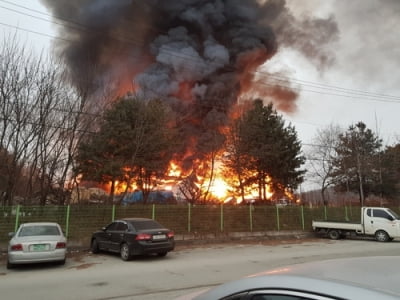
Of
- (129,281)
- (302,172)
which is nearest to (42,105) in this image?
(129,281)

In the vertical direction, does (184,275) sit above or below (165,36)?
below

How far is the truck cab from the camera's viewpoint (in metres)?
21.0

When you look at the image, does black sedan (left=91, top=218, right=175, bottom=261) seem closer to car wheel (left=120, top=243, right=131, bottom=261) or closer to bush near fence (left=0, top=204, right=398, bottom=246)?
car wheel (left=120, top=243, right=131, bottom=261)

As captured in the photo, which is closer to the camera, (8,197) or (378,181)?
(8,197)

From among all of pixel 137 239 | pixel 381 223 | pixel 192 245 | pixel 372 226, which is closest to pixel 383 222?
pixel 381 223

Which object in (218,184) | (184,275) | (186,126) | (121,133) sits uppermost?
(186,126)

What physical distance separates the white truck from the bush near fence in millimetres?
2867

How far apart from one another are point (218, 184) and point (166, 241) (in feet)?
73.9

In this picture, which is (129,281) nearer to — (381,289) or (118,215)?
→ (381,289)

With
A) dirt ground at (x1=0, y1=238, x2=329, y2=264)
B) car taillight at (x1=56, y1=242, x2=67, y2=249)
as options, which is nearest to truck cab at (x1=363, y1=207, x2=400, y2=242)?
dirt ground at (x1=0, y1=238, x2=329, y2=264)

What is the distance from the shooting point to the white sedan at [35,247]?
37.1 feet

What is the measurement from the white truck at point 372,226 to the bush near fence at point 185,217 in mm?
2867

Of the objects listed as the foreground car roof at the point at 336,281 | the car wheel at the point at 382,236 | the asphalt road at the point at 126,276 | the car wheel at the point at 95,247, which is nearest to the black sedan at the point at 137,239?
the asphalt road at the point at 126,276

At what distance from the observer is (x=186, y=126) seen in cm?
3981
